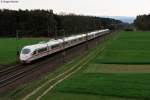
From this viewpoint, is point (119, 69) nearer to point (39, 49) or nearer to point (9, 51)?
point (39, 49)

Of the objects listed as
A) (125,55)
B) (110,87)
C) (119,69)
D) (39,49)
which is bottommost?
(125,55)

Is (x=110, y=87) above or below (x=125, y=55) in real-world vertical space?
above

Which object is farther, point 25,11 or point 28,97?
point 25,11

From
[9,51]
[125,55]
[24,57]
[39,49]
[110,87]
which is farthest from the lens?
[9,51]

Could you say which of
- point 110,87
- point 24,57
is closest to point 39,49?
point 24,57

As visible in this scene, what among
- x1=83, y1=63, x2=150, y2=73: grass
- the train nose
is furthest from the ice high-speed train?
x1=83, y1=63, x2=150, y2=73: grass

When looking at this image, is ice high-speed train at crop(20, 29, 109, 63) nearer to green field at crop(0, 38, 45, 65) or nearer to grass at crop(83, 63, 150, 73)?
green field at crop(0, 38, 45, 65)

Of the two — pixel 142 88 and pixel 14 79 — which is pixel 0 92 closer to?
pixel 14 79

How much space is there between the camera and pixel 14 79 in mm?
38219

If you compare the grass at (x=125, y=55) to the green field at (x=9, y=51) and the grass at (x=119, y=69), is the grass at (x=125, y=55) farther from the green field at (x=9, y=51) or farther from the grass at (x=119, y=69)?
the green field at (x=9, y=51)

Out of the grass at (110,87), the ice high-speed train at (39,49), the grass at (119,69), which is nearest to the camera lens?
the grass at (110,87)

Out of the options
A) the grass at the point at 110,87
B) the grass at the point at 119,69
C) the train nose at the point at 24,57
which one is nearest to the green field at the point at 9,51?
the train nose at the point at 24,57

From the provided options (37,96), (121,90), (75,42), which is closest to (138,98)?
(121,90)

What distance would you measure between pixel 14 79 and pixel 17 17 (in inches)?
4811
